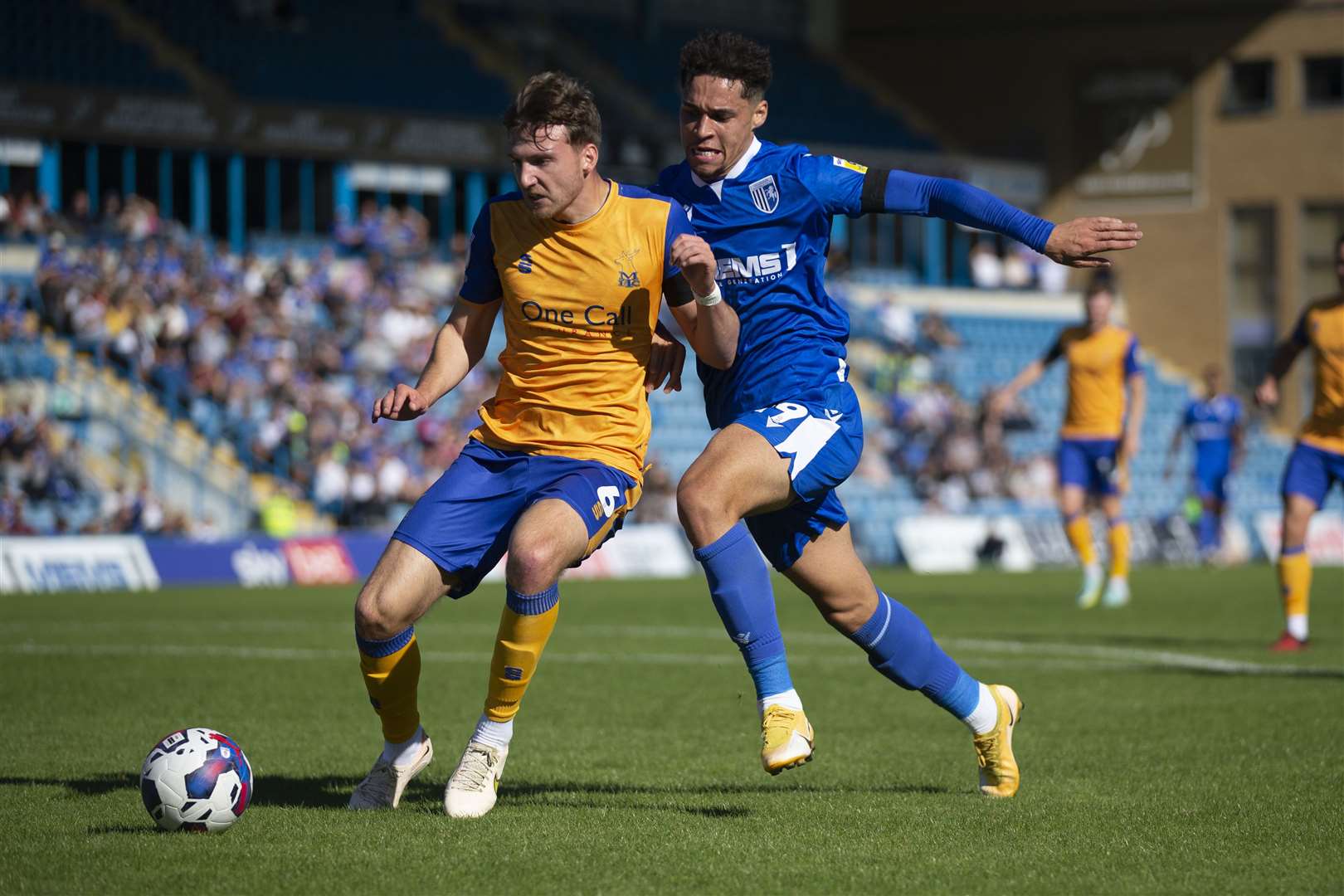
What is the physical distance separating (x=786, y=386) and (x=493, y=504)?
43.9 inches

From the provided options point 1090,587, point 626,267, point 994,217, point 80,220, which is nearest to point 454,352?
point 626,267

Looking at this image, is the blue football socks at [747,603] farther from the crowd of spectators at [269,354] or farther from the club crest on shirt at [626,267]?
the crowd of spectators at [269,354]

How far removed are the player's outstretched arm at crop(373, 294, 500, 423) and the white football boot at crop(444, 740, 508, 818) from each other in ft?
3.85

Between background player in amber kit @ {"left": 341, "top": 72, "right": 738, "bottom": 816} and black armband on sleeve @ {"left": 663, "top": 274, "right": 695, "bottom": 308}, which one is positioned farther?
black armband on sleeve @ {"left": 663, "top": 274, "right": 695, "bottom": 308}

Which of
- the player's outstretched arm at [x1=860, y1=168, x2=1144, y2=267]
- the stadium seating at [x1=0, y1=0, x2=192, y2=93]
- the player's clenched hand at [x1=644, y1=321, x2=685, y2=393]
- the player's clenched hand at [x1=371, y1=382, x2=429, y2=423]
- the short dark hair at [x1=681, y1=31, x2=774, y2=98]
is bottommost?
the player's clenched hand at [x1=371, y1=382, x2=429, y2=423]

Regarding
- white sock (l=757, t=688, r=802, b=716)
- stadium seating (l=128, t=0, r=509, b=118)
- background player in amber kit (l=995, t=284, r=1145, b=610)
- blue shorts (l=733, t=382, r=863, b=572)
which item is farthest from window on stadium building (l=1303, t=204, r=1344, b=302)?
white sock (l=757, t=688, r=802, b=716)

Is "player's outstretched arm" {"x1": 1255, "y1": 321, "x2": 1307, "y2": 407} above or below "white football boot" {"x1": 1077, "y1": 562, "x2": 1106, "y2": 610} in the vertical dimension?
above

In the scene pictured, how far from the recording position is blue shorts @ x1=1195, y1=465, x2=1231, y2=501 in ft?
83.8

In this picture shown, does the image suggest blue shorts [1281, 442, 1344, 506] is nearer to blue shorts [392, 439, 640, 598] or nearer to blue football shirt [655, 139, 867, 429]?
blue football shirt [655, 139, 867, 429]

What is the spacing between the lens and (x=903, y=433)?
98.2 ft

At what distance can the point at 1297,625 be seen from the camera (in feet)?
39.6

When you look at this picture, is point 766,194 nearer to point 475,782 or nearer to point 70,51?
point 475,782

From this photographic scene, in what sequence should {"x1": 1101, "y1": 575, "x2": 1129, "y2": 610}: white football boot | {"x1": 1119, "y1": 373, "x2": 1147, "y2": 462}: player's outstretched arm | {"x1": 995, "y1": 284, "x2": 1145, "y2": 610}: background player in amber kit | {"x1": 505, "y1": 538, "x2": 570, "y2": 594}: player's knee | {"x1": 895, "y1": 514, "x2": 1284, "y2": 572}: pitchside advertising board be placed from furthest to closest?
1. {"x1": 895, "y1": 514, "x2": 1284, "y2": 572}: pitchside advertising board
2. {"x1": 1101, "y1": 575, "x2": 1129, "y2": 610}: white football boot
3. {"x1": 995, "y1": 284, "x2": 1145, "y2": 610}: background player in amber kit
4. {"x1": 1119, "y1": 373, "x2": 1147, "y2": 462}: player's outstretched arm
5. {"x1": 505, "y1": 538, "x2": 570, "y2": 594}: player's knee

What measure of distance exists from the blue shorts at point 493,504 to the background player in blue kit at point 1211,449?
2044 cm
